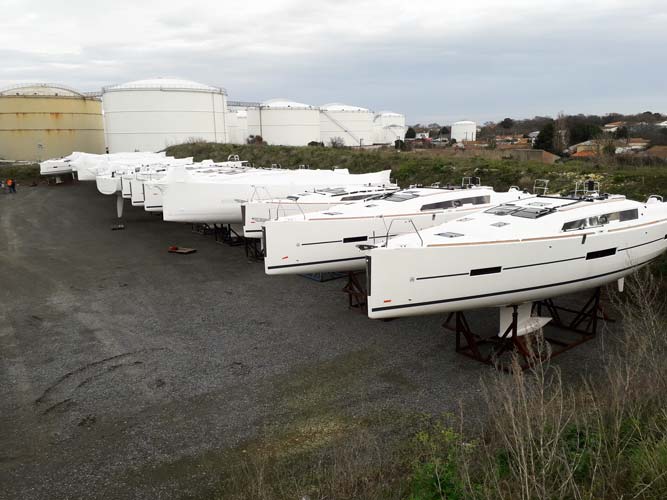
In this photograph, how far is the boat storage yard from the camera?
6297 mm

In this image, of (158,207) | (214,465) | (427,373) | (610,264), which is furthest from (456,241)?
(158,207)

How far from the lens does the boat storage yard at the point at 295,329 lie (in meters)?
6.30

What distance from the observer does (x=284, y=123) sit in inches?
1831

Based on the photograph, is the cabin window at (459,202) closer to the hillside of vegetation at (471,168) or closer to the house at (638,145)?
the hillside of vegetation at (471,168)

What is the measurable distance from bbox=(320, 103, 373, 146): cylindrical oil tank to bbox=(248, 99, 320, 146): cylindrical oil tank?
19.1 ft

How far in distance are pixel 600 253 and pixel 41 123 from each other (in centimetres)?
4589

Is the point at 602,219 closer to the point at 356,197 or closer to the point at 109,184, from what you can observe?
the point at 356,197

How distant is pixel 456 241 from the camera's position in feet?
24.8

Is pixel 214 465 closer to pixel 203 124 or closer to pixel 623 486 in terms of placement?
pixel 623 486

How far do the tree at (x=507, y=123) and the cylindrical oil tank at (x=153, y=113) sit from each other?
251ft

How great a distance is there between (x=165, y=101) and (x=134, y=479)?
3770 cm

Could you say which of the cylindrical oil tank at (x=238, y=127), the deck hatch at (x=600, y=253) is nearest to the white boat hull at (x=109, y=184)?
the deck hatch at (x=600, y=253)

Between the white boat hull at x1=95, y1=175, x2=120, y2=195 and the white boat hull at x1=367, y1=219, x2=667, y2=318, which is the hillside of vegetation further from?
the white boat hull at x1=95, y1=175, x2=120, y2=195

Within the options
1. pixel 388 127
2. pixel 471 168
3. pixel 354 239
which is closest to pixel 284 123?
pixel 388 127
